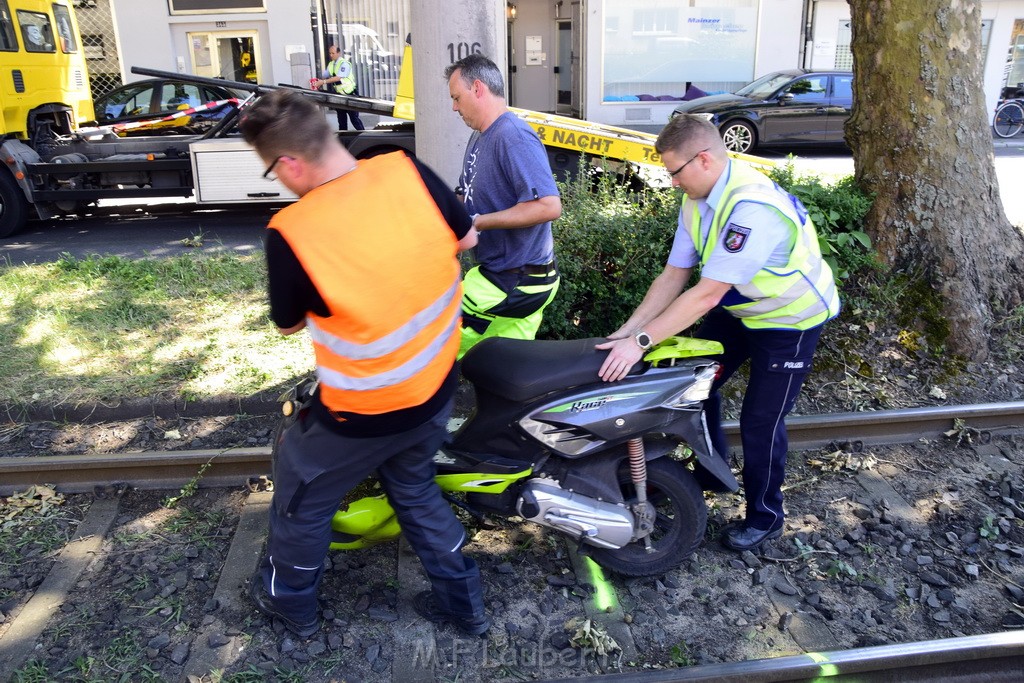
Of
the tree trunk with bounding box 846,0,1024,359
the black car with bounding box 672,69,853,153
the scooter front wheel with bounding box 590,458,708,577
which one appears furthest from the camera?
the black car with bounding box 672,69,853,153

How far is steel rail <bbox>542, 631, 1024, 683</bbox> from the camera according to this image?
114 inches

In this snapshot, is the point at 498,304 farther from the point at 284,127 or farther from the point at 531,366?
Result: the point at 284,127

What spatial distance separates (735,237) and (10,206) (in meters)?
10.2

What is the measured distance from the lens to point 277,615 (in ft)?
10.6

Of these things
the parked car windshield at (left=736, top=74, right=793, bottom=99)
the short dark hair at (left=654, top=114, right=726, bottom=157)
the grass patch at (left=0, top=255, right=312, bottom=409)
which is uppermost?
the short dark hair at (left=654, top=114, right=726, bottom=157)

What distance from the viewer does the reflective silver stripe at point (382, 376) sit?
8.90 ft

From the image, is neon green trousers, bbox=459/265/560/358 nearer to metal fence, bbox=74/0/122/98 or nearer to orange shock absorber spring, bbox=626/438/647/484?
orange shock absorber spring, bbox=626/438/647/484

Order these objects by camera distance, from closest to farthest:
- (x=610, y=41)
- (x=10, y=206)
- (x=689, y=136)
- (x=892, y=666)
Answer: (x=892, y=666) < (x=689, y=136) < (x=10, y=206) < (x=610, y=41)

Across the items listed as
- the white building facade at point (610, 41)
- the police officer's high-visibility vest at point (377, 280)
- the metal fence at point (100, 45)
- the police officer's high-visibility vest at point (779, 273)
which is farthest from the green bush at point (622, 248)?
the metal fence at point (100, 45)

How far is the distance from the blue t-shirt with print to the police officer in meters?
0.61

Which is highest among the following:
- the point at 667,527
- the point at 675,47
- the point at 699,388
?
the point at 675,47

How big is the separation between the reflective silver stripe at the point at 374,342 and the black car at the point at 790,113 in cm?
1528

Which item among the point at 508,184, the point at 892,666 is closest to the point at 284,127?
the point at 508,184

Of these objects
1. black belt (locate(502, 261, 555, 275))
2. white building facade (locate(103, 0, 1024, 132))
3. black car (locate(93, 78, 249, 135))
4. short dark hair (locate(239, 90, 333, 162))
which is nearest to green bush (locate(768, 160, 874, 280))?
black belt (locate(502, 261, 555, 275))
